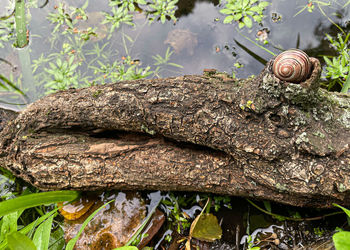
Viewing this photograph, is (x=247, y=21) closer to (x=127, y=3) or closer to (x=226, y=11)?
(x=226, y=11)

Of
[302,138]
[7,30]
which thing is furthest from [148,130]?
[7,30]

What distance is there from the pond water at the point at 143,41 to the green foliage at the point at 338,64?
7 cm

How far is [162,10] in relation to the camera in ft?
10.8

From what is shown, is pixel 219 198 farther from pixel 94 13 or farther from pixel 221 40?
pixel 94 13

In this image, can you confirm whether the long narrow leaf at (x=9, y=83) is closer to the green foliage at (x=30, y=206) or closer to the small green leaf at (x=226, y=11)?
the green foliage at (x=30, y=206)

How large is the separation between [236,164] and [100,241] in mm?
1219

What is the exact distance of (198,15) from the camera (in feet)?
10.9

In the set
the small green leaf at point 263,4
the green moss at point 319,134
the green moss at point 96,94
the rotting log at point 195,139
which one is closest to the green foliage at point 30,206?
the rotting log at point 195,139

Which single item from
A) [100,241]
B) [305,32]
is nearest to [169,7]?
[305,32]

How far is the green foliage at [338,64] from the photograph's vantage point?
268cm

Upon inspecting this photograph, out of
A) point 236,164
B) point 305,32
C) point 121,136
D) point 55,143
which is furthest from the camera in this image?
point 305,32

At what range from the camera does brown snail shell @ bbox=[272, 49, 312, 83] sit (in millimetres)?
1533

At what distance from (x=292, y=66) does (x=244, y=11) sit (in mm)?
1783

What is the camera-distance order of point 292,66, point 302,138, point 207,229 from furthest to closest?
point 207,229 → point 302,138 → point 292,66
